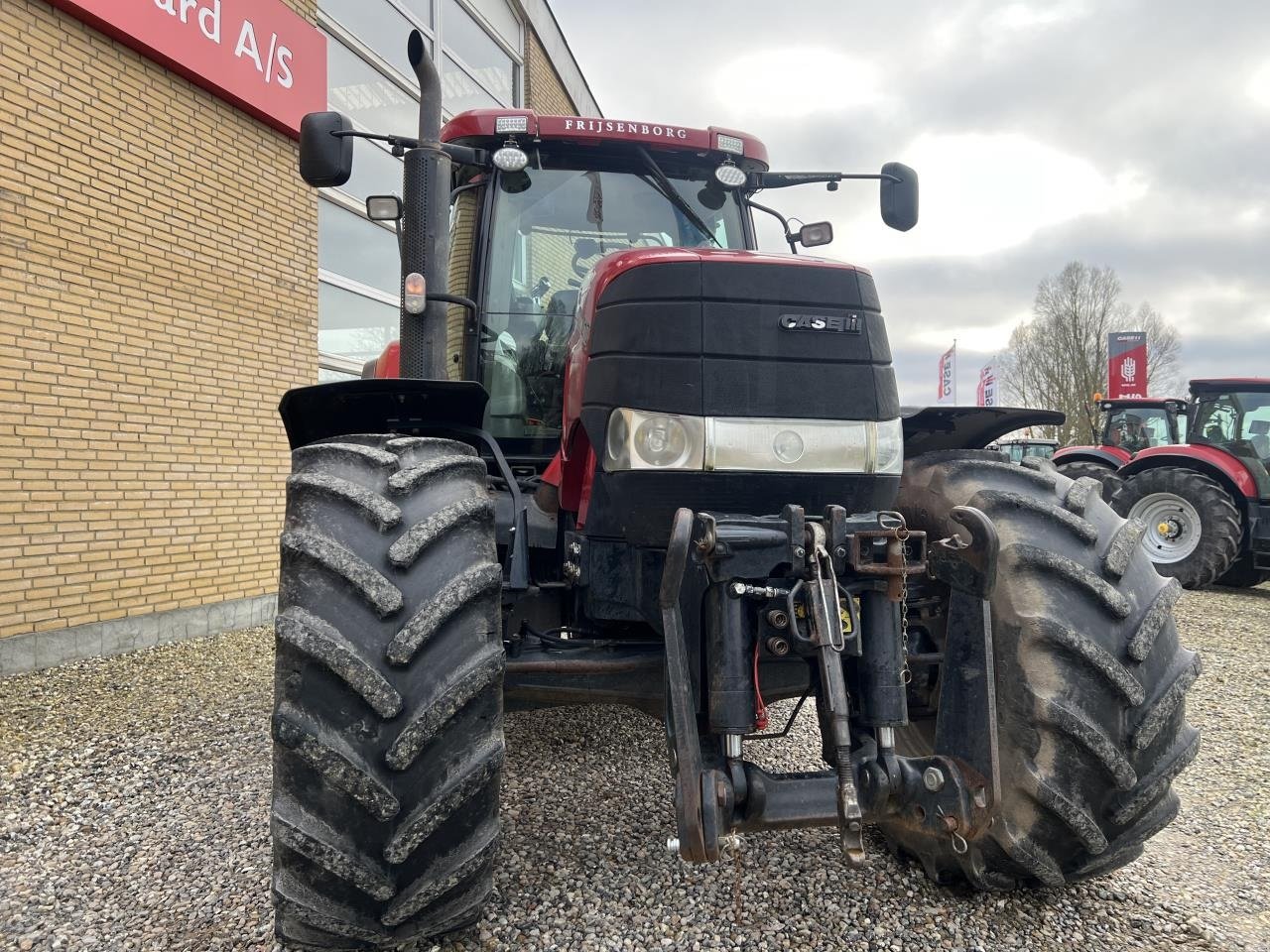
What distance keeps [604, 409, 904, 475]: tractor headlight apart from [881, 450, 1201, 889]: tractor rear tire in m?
0.35

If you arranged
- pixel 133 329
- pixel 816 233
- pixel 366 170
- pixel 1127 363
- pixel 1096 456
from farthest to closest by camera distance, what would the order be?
1. pixel 1127 363
2. pixel 1096 456
3. pixel 366 170
4. pixel 133 329
5. pixel 816 233

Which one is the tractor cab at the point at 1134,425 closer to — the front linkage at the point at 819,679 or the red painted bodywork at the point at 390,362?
the red painted bodywork at the point at 390,362

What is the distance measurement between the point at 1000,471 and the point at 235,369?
589 cm

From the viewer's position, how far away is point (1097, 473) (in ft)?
36.8

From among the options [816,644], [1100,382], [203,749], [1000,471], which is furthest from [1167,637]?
[1100,382]

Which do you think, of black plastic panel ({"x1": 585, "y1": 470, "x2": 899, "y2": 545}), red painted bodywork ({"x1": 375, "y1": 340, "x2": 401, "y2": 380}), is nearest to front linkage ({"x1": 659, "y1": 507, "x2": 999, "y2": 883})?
black plastic panel ({"x1": 585, "y1": 470, "x2": 899, "y2": 545})

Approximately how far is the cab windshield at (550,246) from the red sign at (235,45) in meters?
4.02

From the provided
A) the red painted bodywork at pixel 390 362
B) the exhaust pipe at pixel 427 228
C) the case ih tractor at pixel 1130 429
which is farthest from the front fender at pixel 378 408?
the case ih tractor at pixel 1130 429

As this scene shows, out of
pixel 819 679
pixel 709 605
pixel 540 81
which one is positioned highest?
pixel 540 81

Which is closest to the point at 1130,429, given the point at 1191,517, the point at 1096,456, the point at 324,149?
the point at 1096,456

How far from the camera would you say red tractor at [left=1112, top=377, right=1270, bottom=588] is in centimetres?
938

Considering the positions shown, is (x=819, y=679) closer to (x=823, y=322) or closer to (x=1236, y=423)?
(x=823, y=322)

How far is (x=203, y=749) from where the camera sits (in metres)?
3.77

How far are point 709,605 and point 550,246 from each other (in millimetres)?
1890
